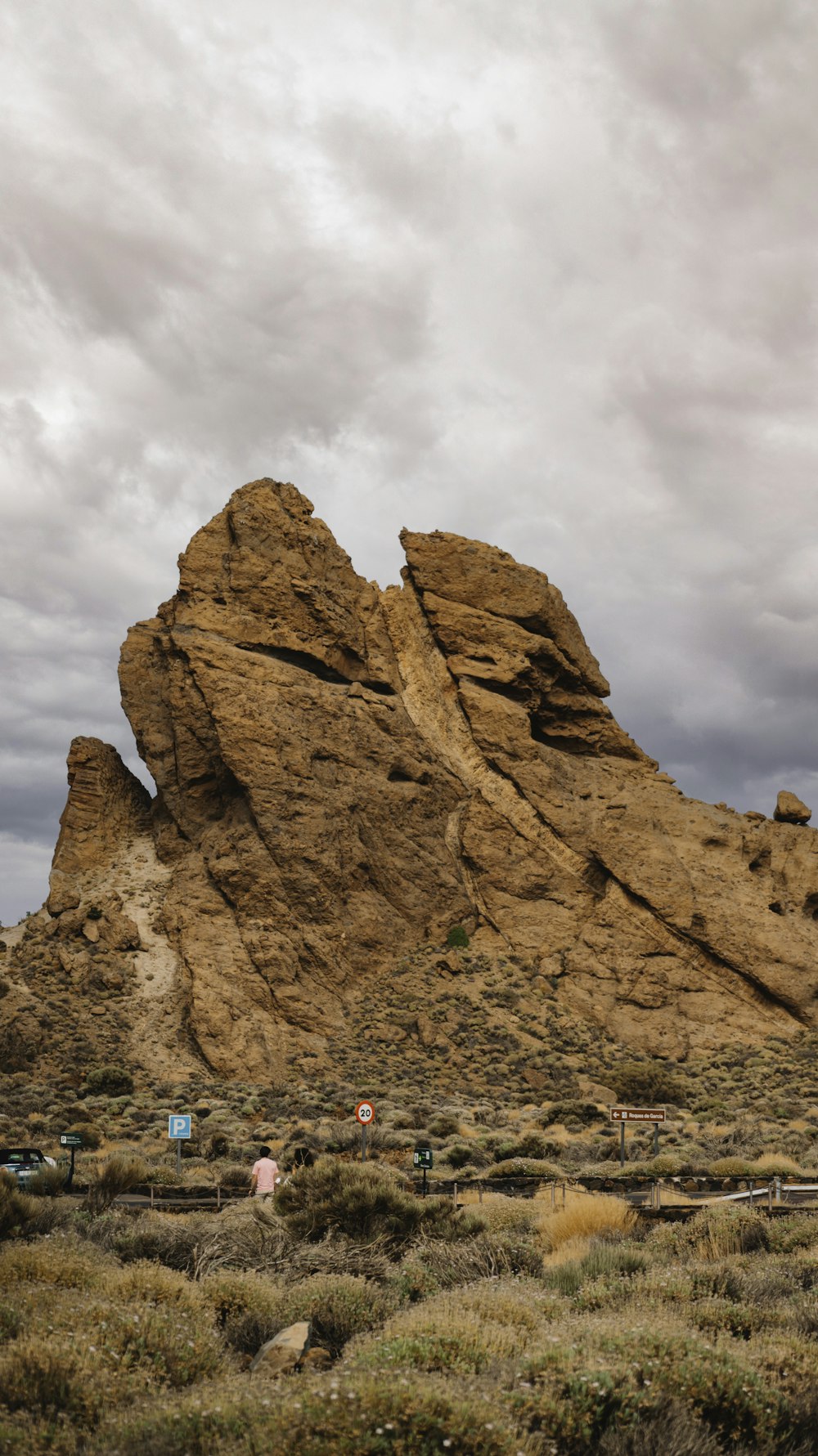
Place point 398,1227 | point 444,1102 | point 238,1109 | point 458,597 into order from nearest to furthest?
point 398,1227, point 238,1109, point 444,1102, point 458,597

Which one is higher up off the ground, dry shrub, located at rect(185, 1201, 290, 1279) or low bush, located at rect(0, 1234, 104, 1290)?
low bush, located at rect(0, 1234, 104, 1290)

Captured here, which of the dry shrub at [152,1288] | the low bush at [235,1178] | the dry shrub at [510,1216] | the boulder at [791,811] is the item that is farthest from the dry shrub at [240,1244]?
the boulder at [791,811]

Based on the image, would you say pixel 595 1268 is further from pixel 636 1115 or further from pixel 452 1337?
pixel 636 1115

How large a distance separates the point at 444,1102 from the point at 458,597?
2543cm

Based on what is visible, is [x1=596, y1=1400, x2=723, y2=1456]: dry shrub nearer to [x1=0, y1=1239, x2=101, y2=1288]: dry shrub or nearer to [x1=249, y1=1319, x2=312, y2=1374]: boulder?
[x1=249, y1=1319, x2=312, y2=1374]: boulder

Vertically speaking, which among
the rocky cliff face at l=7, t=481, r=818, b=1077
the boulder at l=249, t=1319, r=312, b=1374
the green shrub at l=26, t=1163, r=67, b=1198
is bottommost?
the green shrub at l=26, t=1163, r=67, b=1198

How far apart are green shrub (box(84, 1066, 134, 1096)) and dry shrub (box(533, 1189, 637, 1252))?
81.4 ft

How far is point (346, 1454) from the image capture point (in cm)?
504

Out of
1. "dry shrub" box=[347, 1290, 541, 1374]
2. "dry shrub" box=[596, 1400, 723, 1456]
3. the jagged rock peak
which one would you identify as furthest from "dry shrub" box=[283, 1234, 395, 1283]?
the jagged rock peak

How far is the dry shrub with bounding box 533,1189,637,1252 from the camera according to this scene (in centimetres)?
1276

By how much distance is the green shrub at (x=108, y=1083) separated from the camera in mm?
35281

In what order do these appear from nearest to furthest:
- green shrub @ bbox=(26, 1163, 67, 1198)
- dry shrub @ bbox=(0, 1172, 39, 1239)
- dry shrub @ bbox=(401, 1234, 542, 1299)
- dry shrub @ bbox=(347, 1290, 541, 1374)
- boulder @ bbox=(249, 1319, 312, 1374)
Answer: dry shrub @ bbox=(347, 1290, 541, 1374) → boulder @ bbox=(249, 1319, 312, 1374) → dry shrub @ bbox=(401, 1234, 542, 1299) → dry shrub @ bbox=(0, 1172, 39, 1239) → green shrub @ bbox=(26, 1163, 67, 1198)

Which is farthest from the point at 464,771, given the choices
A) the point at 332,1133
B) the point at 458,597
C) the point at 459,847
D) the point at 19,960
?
the point at 332,1133

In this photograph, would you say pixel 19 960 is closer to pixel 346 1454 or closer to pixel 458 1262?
pixel 458 1262
